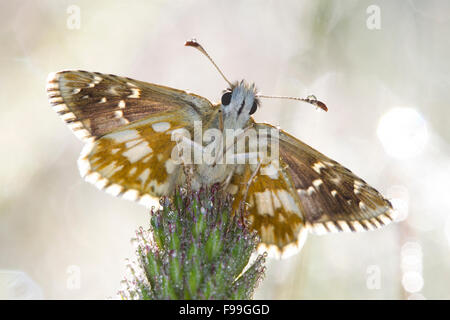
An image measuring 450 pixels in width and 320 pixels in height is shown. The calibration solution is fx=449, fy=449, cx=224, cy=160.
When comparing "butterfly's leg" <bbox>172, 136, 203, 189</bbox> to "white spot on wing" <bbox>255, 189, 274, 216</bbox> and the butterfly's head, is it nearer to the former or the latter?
the butterfly's head

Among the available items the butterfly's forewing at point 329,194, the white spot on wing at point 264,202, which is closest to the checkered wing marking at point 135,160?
the white spot on wing at point 264,202

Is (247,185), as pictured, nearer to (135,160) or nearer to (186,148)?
(186,148)

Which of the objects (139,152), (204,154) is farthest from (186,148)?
(139,152)

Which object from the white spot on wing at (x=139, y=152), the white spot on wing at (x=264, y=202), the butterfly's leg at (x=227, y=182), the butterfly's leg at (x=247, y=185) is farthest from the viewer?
the white spot on wing at (x=264, y=202)

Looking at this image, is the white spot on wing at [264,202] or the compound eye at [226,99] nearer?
the compound eye at [226,99]

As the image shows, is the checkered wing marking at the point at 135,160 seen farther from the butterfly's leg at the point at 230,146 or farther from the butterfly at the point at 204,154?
Result: the butterfly's leg at the point at 230,146

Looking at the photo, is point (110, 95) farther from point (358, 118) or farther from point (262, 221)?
point (358, 118)

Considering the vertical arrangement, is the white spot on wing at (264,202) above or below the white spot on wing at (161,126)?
below
